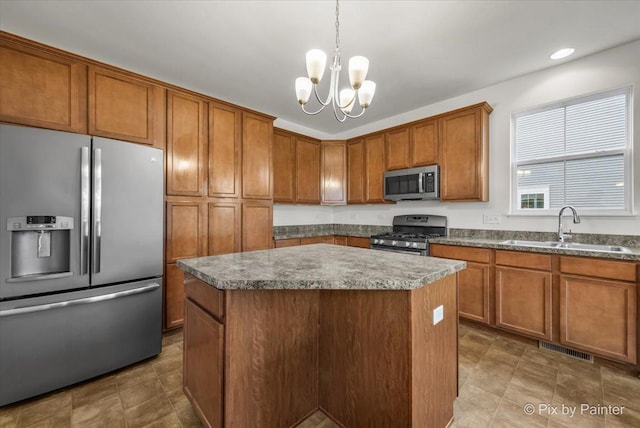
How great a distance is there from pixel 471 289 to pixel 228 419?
264 centimetres

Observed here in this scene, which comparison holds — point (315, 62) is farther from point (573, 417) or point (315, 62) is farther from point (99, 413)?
point (573, 417)

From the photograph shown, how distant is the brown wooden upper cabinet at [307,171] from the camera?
4.28 m

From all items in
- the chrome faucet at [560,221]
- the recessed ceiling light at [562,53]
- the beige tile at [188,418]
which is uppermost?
the recessed ceiling light at [562,53]

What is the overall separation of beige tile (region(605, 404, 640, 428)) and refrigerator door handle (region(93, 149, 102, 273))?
3594 mm

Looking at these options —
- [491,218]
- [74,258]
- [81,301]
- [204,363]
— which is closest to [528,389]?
[491,218]

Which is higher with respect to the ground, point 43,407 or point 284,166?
point 284,166

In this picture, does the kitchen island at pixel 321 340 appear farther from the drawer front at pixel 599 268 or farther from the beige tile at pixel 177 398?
the drawer front at pixel 599 268

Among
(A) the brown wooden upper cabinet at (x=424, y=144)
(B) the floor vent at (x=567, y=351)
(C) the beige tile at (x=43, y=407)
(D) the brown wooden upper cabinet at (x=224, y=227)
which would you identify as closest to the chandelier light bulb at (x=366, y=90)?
(A) the brown wooden upper cabinet at (x=424, y=144)

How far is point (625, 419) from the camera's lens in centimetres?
165

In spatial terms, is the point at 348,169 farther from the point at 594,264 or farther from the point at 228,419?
the point at 228,419

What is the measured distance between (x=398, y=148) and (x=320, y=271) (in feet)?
10.0

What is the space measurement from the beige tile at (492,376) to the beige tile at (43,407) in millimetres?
2843

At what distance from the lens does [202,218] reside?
9.85 feet

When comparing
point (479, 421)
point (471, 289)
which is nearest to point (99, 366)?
point (479, 421)
